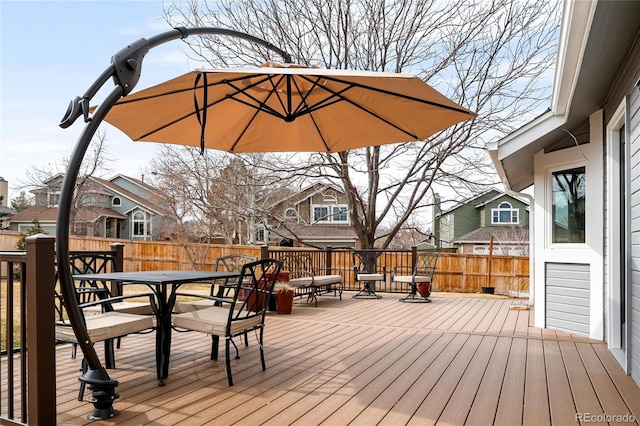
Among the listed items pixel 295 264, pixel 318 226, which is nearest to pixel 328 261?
pixel 295 264

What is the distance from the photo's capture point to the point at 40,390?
2.42 m

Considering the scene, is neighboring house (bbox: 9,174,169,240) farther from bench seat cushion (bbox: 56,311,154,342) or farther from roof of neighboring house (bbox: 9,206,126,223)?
bench seat cushion (bbox: 56,311,154,342)

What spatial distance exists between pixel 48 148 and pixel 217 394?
21378mm

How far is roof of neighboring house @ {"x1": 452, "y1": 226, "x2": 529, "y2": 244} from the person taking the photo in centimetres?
2088

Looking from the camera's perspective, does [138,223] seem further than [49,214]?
Yes

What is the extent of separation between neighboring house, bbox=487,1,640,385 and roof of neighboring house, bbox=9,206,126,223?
63.7 feet

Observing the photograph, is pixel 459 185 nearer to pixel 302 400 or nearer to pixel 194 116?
pixel 194 116

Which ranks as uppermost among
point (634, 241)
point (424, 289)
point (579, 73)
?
point (579, 73)

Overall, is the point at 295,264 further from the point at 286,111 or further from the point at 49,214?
the point at 49,214

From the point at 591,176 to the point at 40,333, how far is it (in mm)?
5084

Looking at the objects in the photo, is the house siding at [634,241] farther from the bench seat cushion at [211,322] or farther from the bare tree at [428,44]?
the bare tree at [428,44]

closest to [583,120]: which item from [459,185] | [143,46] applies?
[143,46]

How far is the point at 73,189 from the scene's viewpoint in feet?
9.23

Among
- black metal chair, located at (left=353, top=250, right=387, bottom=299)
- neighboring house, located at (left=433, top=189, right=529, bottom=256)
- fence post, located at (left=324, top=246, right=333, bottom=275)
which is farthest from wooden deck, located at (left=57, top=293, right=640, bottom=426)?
neighboring house, located at (left=433, top=189, right=529, bottom=256)
